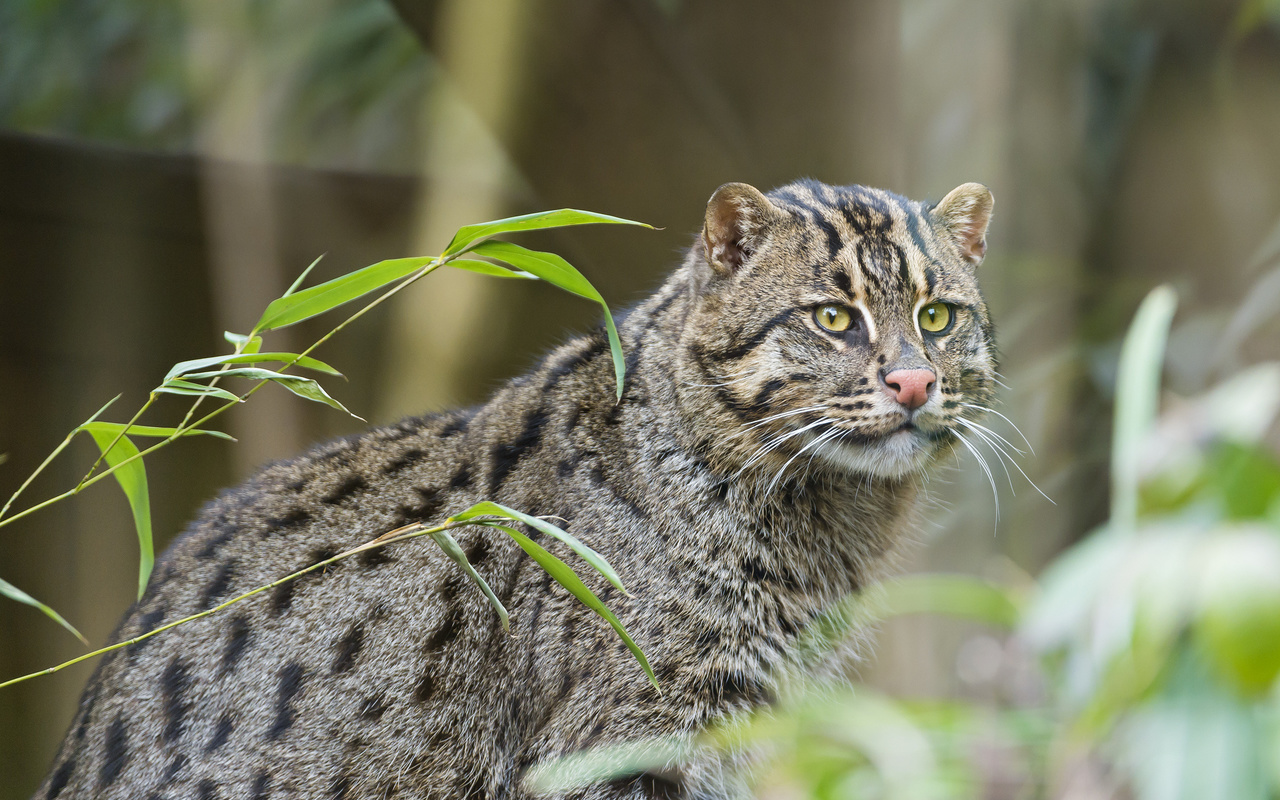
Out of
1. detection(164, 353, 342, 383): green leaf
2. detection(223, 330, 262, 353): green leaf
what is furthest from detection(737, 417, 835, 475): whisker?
detection(223, 330, 262, 353): green leaf

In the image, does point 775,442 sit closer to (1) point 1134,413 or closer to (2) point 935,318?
(2) point 935,318

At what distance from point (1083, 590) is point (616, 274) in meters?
5.21

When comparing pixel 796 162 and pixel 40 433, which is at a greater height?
pixel 796 162

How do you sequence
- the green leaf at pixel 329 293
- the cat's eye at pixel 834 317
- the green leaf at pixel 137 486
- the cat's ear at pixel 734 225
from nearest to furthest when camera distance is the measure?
1. the green leaf at pixel 329 293
2. the green leaf at pixel 137 486
3. the cat's eye at pixel 834 317
4. the cat's ear at pixel 734 225

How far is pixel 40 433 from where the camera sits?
5.93 meters

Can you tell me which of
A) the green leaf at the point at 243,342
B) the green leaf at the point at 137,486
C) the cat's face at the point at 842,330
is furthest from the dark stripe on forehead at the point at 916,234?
the green leaf at the point at 137,486

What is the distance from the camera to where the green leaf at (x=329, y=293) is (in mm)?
2275

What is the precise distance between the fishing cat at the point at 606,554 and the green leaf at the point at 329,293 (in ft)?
3.69

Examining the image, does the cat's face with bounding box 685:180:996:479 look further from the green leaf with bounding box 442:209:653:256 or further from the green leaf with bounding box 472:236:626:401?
the green leaf with bounding box 442:209:653:256

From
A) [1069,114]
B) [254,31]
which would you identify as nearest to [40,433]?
[254,31]

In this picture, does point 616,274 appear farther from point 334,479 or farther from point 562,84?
point 334,479

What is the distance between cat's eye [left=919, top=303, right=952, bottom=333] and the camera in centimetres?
333

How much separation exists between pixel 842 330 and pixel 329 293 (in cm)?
160

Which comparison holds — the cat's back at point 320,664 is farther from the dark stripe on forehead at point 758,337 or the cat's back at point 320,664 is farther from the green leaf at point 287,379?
the green leaf at point 287,379
